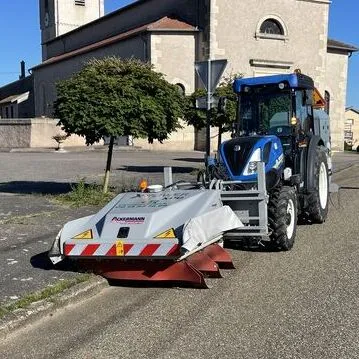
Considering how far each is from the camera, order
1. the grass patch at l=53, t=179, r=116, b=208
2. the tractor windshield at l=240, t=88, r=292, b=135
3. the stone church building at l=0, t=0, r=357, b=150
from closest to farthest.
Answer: the tractor windshield at l=240, t=88, r=292, b=135 < the grass patch at l=53, t=179, r=116, b=208 < the stone church building at l=0, t=0, r=357, b=150

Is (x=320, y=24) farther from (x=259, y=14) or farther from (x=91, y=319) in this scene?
(x=91, y=319)

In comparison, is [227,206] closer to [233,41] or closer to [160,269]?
[160,269]

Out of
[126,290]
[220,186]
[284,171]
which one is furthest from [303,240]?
[126,290]

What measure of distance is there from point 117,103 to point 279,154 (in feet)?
12.1

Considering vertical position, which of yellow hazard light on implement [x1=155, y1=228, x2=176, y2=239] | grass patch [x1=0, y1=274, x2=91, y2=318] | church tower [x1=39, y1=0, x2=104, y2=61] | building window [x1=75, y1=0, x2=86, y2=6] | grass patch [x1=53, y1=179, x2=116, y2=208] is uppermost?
building window [x1=75, y1=0, x2=86, y2=6]

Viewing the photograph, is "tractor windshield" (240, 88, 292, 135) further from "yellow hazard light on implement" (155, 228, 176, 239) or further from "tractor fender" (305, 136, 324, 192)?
"yellow hazard light on implement" (155, 228, 176, 239)

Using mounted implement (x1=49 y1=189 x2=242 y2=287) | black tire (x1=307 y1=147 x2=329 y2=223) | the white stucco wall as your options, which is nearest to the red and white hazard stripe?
mounted implement (x1=49 y1=189 x2=242 y2=287)

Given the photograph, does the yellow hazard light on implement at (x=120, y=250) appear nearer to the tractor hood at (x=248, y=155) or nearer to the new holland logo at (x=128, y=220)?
the new holland logo at (x=128, y=220)

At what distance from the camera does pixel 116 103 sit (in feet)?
34.6

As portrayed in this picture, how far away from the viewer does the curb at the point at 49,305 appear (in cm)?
464

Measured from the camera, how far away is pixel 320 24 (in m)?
35.0

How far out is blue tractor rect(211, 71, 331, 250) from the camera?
24.7ft

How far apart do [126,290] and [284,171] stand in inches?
142

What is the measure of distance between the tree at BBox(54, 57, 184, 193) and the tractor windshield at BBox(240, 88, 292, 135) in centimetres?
222
